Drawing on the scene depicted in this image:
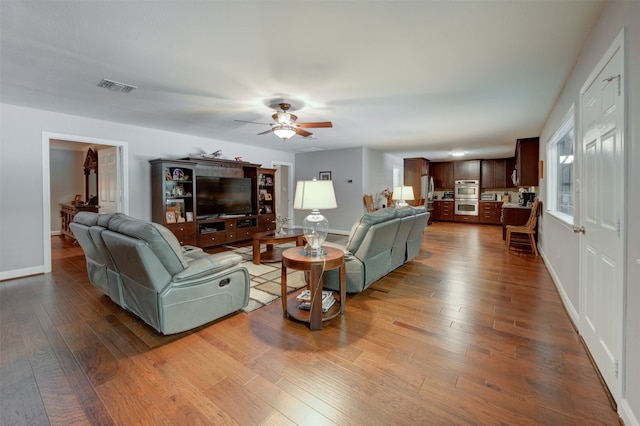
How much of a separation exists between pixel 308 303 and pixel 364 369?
0.88 metres

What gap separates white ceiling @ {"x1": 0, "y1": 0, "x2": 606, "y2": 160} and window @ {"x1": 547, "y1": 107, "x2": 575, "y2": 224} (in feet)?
1.57

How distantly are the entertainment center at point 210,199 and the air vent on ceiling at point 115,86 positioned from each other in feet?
6.32

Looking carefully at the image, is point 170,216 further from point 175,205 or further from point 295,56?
point 295,56

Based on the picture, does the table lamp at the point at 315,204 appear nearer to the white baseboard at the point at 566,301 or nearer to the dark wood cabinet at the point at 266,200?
the white baseboard at the point at 566,301

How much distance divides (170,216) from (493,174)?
1005cm

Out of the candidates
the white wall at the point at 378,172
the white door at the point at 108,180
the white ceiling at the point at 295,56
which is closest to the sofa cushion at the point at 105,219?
the white ceiling at the point at 295,56

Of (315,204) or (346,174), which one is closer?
(315,204)

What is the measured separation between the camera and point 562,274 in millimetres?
3021

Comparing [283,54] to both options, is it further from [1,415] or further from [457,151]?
[457,151]

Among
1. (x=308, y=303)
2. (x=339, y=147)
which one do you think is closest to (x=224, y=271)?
(x=308, y=303)

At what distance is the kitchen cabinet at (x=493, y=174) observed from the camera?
9516mm

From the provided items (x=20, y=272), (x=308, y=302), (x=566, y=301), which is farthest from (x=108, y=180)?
(x=566, y=301)

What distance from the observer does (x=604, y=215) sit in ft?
5.59

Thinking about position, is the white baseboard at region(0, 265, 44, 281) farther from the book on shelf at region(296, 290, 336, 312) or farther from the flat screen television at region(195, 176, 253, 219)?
the book on shelf at region(296, 290, 336, 312)
